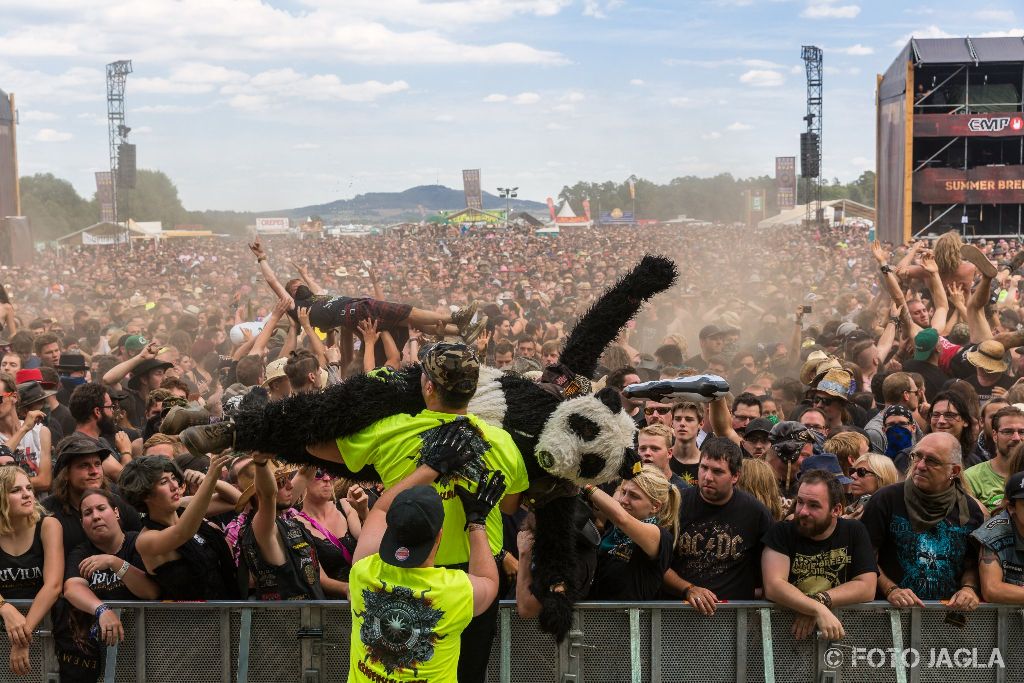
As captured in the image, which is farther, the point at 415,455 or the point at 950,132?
the point at 950,132

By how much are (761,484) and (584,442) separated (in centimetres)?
144

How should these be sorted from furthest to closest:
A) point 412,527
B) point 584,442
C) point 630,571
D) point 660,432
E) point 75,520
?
1. point 660,432
2. point 75,520
3. point 630,571
4. point 584,442
5. point 412,527

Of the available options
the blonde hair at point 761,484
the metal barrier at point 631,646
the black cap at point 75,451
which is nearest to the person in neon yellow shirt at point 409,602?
the metal barrier at point 631,646

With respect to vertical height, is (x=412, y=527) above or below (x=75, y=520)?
above

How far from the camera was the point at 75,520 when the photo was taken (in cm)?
450

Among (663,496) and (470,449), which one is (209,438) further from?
(663,496)

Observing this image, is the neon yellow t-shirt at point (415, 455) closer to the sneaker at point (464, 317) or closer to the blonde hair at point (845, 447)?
the blonde hair at point (845, 447)

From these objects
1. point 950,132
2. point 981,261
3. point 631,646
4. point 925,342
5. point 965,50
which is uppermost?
point 965,50

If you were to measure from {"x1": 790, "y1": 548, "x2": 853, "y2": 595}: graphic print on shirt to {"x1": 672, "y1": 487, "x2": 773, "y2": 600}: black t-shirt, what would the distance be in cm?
17

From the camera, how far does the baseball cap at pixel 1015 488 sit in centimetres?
420

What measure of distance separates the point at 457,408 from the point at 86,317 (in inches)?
415

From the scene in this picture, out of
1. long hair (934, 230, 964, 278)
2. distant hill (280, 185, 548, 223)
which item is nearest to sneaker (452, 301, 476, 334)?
long hair (934, 230, 964, 278)

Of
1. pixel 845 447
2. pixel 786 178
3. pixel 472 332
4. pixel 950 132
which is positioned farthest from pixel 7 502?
pixel 786 178

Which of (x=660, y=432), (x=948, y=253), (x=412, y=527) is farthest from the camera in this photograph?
(x=948, y=253)
